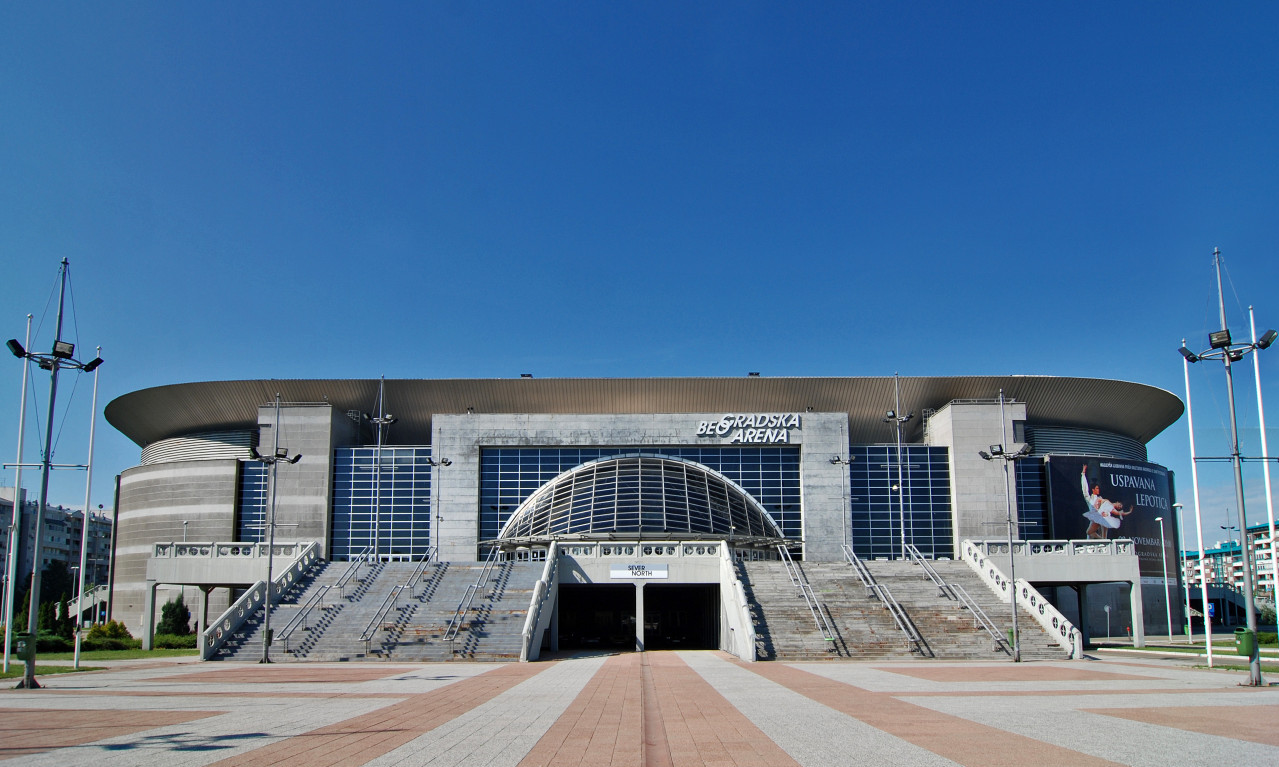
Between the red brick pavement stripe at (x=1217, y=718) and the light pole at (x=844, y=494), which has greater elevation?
the light pole at (x=844, y=494)

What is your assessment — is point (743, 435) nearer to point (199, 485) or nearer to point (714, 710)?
point (199, 485)

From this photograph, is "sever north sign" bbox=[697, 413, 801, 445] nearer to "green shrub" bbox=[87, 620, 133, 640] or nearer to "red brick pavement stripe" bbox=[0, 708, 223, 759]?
"green shrub" bbox=[87, 620, 133, 640]

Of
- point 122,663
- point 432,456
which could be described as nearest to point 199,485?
point 432,456

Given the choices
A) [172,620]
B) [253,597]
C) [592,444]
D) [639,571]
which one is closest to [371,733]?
[253,597]

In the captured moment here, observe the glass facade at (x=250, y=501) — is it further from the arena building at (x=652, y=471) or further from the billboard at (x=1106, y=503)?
the billboard at (x=1106, y=503)

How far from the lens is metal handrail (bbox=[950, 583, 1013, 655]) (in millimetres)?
38188

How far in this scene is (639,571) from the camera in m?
47.3

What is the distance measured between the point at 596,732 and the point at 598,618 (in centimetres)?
4928

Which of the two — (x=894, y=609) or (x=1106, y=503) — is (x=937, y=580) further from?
(x=1106, y=503)

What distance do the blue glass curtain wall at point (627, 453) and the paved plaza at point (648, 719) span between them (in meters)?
35.3

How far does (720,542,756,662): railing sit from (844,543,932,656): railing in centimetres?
627

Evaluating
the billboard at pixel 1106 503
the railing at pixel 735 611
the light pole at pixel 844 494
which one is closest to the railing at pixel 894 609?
the railing at pixel 735 611

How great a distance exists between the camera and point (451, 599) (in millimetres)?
43875

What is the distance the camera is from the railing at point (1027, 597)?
3784cm
